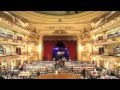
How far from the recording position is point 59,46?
5004 mm

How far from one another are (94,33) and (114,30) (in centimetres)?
58

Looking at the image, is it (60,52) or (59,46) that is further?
(60,52)

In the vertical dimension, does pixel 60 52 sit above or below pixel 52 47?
below

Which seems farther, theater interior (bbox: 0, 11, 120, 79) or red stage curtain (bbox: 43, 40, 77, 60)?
red stage curtain (bbox: 43, 40, 77, 60)

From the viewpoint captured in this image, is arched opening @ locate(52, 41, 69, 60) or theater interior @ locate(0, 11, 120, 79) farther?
arched opening @ locate(52, 41, 69, 60)

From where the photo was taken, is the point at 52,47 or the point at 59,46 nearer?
the point at 59,46

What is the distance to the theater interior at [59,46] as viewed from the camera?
4421 millimetres

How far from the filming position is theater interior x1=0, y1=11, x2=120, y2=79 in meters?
4.42

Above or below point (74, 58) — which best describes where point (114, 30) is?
above

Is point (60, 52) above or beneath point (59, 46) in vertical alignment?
beneath

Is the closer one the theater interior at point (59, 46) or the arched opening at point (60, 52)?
the theater interior at point (59, 46)

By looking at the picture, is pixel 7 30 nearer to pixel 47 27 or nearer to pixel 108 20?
pixel 47 27

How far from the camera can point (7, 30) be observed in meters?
4.51
